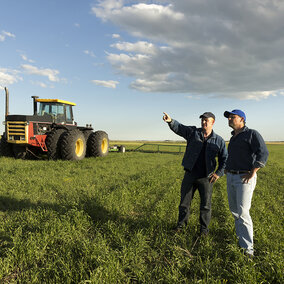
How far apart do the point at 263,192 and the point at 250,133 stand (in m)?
4.71

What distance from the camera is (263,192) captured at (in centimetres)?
712

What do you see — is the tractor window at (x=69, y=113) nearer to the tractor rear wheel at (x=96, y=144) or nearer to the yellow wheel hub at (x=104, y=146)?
the tractor rear wheel at (x=96, y=144)

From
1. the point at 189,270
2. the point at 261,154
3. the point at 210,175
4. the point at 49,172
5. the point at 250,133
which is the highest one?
the point at 250,133

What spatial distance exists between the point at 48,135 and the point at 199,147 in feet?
30.5

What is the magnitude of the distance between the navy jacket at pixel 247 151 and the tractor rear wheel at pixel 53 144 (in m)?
9.28

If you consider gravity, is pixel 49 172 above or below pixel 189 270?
above

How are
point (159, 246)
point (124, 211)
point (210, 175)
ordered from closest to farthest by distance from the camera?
point (159, 246) < point (210, 175) < point (124, 211)

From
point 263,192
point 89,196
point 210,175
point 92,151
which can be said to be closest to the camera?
point 210,175

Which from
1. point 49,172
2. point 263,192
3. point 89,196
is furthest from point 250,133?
point 49,172

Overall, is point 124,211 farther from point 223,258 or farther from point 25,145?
point 25,145

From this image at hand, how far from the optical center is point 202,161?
3898 millimetres

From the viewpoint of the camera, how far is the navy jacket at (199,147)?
12.6 feet

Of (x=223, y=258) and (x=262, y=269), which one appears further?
(x=223, y=258)

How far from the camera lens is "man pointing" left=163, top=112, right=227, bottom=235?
382cm
